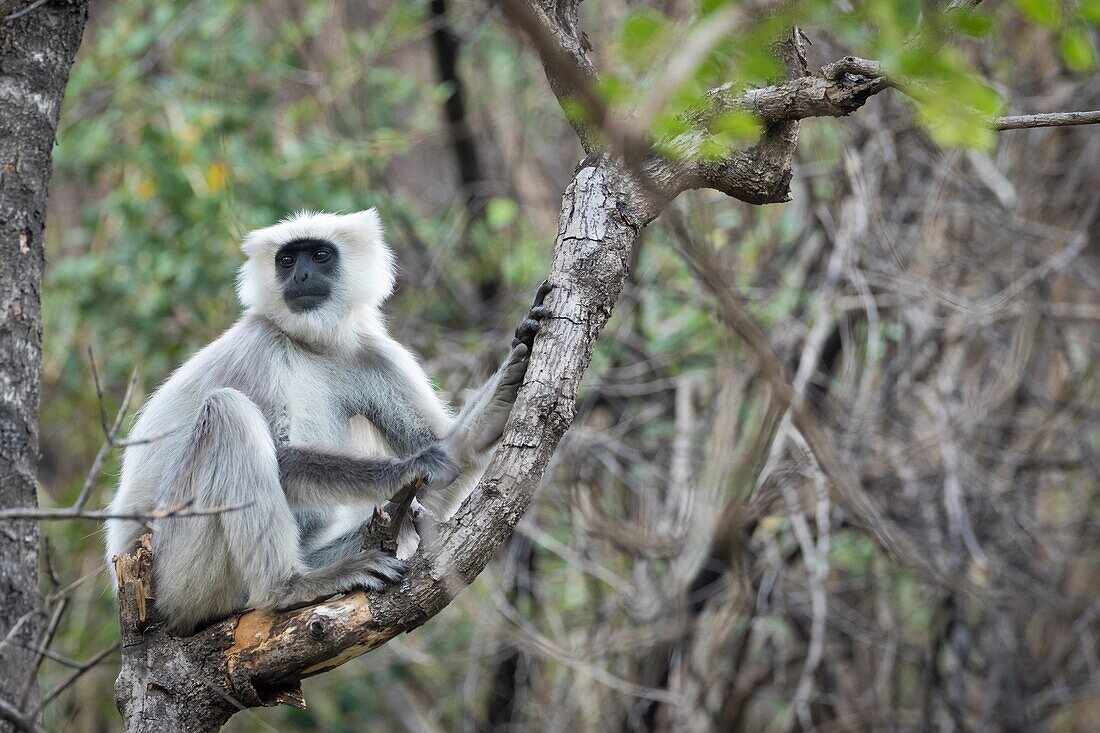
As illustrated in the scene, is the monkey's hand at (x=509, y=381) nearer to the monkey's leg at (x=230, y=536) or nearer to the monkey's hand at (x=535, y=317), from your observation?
the monkey's hand at (x=535, y=317)

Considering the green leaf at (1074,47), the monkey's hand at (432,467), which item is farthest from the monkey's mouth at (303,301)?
the green leaf at (1074,47)

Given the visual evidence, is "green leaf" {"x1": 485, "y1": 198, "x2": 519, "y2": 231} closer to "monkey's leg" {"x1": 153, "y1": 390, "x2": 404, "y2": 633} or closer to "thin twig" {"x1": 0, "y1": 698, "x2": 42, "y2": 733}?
"monkey's leg" {"x1": 153, "y1": 390, "x2": 404, "y2": 633}

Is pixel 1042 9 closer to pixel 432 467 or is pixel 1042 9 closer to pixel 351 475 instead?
pixel 432 467

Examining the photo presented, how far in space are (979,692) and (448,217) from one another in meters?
5.40

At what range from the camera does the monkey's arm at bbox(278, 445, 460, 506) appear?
390cm

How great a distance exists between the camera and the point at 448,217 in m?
9.05

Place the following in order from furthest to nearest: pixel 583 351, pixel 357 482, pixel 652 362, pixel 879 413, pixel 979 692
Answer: pixel 979 692 < pixel 652 362 < pixel 879 413 < pixel 357 482 < pixel 583 351

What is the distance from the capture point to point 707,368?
787 centimetres

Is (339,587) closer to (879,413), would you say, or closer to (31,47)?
(31,47)

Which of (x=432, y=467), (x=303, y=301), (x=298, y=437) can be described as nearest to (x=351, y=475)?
(x=432, y=467)

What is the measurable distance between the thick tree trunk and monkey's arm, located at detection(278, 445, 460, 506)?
86 cm

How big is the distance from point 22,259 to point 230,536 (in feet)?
3.87

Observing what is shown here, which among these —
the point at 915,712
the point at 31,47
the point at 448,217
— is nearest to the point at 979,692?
the point at 915,712

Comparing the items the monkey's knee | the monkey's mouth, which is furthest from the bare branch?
the monkey's mouth
